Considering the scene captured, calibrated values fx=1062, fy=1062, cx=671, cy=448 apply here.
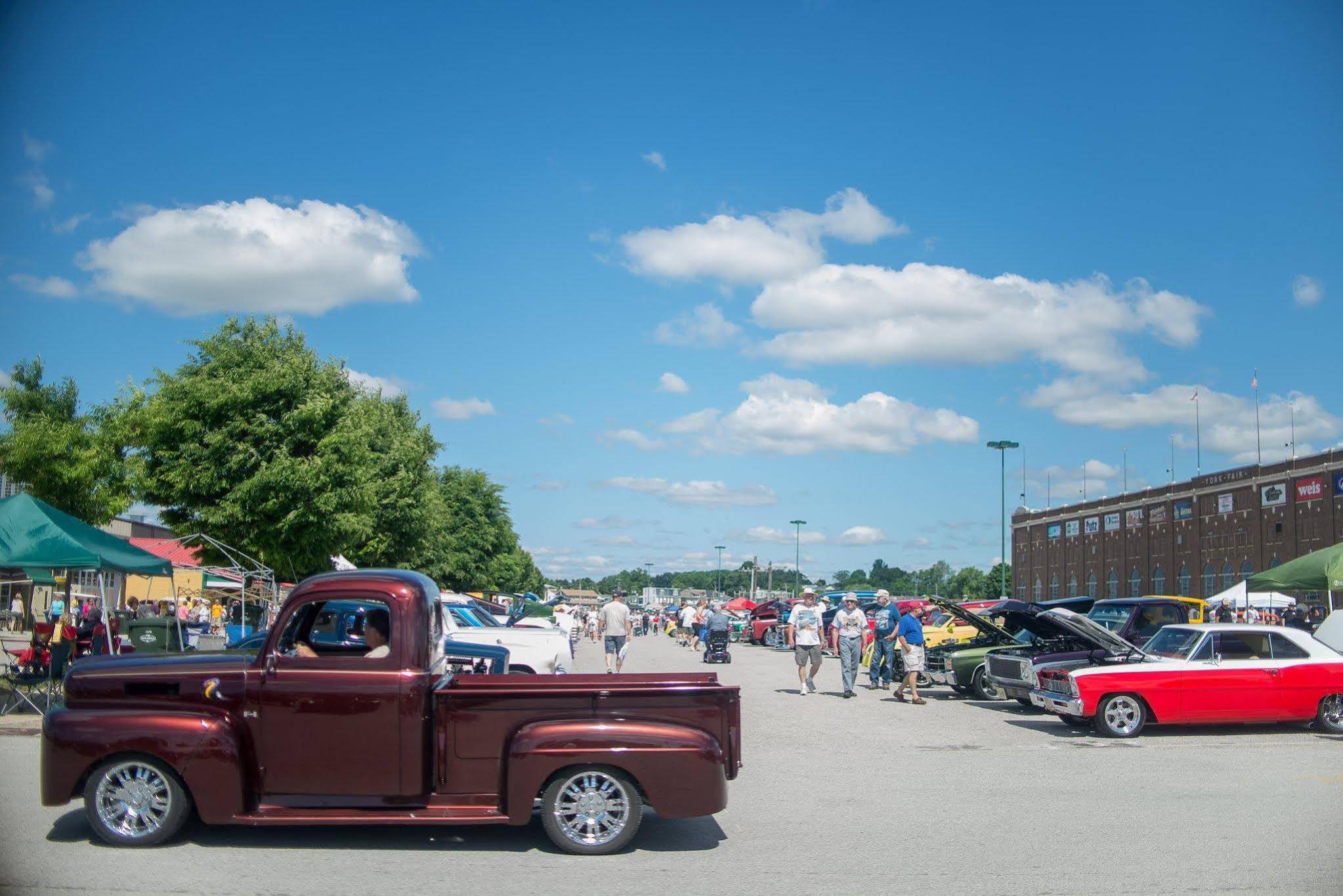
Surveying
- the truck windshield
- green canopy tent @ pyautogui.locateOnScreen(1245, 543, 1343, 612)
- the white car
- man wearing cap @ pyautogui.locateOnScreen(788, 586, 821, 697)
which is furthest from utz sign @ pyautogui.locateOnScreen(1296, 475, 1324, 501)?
the white car

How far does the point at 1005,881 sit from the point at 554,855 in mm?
3038

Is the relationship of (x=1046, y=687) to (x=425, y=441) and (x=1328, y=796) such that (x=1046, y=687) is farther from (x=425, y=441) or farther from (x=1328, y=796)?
(x=425, y=441)

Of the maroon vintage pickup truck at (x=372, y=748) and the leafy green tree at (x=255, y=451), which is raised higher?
the leafy green tree at (x=255, y=451)

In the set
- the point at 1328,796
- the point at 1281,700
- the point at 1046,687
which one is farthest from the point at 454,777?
the point at 1281,700

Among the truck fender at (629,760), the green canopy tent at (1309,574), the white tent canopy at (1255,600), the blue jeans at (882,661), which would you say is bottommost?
the blue jeans at (882,661)

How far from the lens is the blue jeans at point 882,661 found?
2080cm

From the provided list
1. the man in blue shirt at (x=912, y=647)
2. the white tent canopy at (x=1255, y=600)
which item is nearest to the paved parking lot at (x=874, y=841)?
the man in blue shirt at (x=912, y=647)

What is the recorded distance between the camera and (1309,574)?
72.8ft

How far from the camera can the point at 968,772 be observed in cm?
1121

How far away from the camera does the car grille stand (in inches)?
611

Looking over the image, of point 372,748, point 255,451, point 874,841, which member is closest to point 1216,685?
point 874,841

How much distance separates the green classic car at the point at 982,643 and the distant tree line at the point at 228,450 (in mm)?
15898

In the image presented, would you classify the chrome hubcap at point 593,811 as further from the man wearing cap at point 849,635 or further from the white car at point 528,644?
the man wearing cap at point 849,635

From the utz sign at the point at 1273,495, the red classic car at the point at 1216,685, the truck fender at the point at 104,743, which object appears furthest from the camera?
the utz sign at the point at 1273,495
